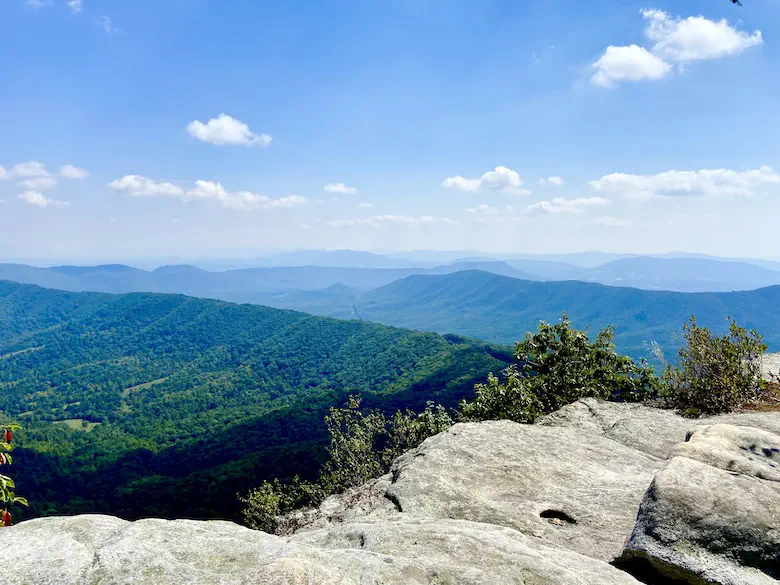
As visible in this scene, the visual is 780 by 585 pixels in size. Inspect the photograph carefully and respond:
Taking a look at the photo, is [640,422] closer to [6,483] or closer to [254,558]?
[254,558]

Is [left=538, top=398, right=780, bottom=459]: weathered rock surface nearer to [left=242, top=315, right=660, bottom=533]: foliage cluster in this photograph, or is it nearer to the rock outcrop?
the rock outcrop

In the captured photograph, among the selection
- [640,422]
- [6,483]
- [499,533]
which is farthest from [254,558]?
[640,422]

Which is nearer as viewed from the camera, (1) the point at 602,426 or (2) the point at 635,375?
(1) the point at 602,426

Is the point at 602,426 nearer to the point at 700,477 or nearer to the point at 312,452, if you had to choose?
the point at 700,477

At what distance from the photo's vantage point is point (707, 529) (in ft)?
24.6

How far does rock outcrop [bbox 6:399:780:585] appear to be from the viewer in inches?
236

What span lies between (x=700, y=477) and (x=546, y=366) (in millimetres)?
17911

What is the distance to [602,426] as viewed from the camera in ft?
55.5

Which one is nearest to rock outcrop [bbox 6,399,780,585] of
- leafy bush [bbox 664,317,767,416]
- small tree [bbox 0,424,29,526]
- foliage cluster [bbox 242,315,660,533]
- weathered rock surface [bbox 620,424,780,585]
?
weathered rock surface [bbox 620,424,780,585]

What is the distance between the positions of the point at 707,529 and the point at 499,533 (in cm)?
343

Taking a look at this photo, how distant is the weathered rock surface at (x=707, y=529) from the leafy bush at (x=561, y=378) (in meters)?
13.3

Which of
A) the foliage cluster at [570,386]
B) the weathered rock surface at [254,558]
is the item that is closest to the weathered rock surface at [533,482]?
the weathered rock surface at [254,558]

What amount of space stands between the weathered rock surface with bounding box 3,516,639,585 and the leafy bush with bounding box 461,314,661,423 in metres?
14.7

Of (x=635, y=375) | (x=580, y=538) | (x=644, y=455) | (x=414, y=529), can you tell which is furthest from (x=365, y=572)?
(x=635, y=375)
